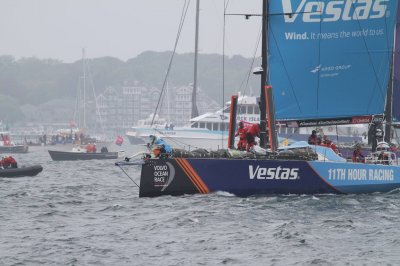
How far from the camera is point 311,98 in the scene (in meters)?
29.8

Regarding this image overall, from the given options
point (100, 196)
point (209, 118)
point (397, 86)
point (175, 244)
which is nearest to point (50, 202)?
point (100, 196)

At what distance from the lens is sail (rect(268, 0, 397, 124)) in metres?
29.0

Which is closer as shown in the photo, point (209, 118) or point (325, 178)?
point (325, 178)

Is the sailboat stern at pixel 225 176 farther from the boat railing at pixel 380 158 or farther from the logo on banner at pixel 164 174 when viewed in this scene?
the boat railing at pixel 380 158

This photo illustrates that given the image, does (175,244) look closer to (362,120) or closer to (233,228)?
(233,228)

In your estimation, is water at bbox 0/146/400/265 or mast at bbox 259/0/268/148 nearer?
water at bbox 0/146/400/265

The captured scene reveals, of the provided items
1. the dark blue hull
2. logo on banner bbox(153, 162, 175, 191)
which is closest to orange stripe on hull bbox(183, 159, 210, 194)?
the dark blue hull

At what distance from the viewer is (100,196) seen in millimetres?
29828

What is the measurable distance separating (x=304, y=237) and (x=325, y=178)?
292 inches

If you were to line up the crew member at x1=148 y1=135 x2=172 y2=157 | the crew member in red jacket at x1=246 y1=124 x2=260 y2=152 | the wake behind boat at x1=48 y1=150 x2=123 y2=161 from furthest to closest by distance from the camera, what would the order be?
the wake behind boat at x1=48 y1=150 x2=123 y2=161, the crew member in red jacket at x1=246 y1=124 x2=260 y2=152, the crew member at x1=148 y1=135 x2=172 y2=157

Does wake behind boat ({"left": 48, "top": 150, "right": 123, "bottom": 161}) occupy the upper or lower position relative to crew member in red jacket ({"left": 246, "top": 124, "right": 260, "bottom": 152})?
lower

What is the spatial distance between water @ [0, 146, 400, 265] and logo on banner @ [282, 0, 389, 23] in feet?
17.8

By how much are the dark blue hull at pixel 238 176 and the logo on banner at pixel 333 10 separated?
467 centimetres

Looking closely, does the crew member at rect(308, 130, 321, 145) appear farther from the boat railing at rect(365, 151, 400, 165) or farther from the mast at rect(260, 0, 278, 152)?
the mast at rect(260, 0, 278, 152)
